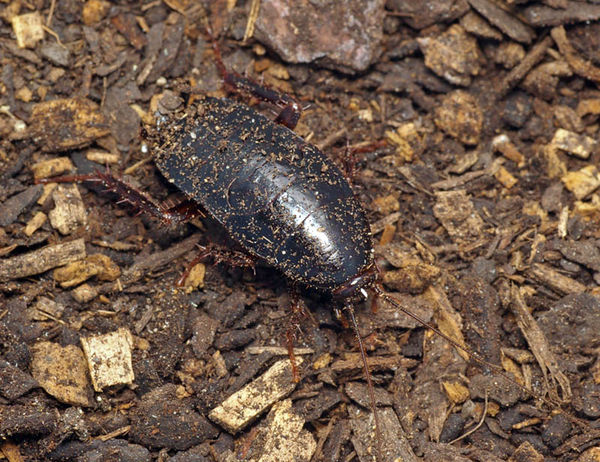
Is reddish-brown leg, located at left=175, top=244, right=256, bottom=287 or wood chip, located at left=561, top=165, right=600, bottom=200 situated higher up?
wood chip, located at left=561, top=165, right=600, bottom=200

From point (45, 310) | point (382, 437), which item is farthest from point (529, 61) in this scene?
point (45, 310)

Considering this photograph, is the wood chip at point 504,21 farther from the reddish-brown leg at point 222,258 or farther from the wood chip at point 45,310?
the wood chip at point 45,310

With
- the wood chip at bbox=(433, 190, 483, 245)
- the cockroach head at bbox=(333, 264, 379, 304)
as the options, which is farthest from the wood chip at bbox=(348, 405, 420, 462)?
the wood chip at bbox=(433, 190, 483, 245)

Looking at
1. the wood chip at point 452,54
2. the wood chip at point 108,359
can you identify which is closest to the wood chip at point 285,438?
the wood chip at point 108,359

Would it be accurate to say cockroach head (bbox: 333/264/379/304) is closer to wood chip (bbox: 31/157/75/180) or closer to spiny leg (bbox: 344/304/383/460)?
spiny leg (bbox: 344/304/383/460)

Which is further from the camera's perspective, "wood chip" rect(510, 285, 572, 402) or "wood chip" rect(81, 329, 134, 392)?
"wood chip" rect(510, 285, 572, 402)

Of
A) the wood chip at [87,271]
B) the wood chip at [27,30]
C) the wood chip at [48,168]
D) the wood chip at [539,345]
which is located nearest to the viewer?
the wood chip at [539,345]

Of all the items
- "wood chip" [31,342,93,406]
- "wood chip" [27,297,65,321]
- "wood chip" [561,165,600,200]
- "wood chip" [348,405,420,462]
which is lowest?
"wood chip" [348,405,420,462]

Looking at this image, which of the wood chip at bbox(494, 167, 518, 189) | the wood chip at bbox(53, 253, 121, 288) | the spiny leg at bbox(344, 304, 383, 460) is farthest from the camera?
the wood chip at bbox(494, 167, 518, 189)
